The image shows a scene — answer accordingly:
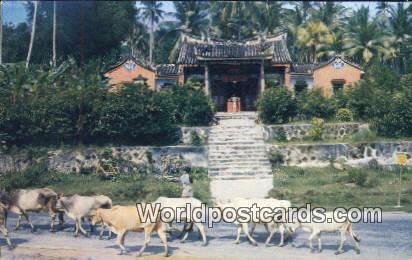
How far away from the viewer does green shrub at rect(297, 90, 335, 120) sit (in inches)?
1035

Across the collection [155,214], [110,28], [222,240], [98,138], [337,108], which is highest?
[110,28]

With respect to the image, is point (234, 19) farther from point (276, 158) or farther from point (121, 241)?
point (121, 241)

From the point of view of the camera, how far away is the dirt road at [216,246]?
11.1m

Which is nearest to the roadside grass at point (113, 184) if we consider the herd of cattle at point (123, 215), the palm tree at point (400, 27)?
the herd of cattle at point (123, 215)

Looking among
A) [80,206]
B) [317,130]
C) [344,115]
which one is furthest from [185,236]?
[344,115]

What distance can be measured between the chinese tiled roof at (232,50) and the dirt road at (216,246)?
18.3 metres

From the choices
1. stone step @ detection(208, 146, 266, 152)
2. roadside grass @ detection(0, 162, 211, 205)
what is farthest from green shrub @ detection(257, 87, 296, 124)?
roadside grass @ detection(0, 162, 211, 205)

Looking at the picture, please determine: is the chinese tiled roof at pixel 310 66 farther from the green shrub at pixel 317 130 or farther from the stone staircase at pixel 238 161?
the green shrub at pixel 317 130

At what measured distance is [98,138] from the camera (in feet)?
78.1

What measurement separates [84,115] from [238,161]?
7.57 metres

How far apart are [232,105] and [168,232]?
20460 mm

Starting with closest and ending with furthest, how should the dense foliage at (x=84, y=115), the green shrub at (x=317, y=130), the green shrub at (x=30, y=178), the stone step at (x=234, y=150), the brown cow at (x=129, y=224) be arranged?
1. the brown cow at (x=129, y=224)
2. the green shrub at (x=30, y=178)
3. the stone step at (x=234, y=150)
4. the dense foliage at (x=84, y=115)
5. the green shrub at (x=317, y=130)

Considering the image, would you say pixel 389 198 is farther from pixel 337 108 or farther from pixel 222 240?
pixel 337 108

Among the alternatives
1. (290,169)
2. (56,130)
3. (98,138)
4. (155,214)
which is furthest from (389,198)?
(56,130)
